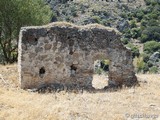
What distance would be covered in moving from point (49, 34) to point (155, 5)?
86248mm

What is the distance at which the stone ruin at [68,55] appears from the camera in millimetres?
18734

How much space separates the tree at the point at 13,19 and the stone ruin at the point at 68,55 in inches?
388

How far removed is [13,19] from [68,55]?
1060 centimetres

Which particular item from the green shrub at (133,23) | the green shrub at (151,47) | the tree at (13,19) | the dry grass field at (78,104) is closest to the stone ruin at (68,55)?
the dry grass field at (78,104)

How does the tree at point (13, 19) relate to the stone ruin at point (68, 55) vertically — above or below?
above

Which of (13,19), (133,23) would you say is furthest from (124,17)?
(13,19)

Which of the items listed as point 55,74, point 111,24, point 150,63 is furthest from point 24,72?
point 111,24

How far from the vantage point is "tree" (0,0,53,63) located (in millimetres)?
28467

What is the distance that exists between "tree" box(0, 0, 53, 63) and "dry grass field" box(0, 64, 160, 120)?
9.36 meters

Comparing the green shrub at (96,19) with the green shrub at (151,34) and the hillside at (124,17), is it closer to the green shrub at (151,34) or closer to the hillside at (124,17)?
the hillside at (124,17)

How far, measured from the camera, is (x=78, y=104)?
51.1 ft

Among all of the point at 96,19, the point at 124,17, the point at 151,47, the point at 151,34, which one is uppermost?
the point at 124,17

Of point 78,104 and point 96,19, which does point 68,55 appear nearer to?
point 78,104

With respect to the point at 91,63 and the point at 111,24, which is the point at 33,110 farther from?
the point at 111,24
